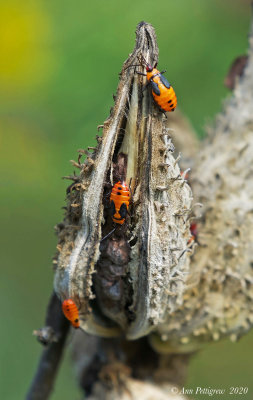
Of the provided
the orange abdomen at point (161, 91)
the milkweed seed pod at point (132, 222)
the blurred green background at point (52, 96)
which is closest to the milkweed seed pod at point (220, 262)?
the milkweed seed pod at point (132, 222)

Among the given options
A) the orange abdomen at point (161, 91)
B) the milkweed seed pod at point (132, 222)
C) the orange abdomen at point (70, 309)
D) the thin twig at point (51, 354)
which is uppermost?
the orange abdomen at point (161, 91)

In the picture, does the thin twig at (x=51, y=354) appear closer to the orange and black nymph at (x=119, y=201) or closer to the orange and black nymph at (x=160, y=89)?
the orange and black nymph at (x=119, y=201)

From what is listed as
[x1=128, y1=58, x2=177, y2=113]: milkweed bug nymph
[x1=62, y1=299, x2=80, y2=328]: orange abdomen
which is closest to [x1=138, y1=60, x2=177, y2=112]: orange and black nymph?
[x1=128, y1=58, x2=177, y2=113]: milkweed bug nymph

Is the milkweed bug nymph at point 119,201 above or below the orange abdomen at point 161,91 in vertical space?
below

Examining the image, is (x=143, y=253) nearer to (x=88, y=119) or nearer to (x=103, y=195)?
(x=103, y=195)

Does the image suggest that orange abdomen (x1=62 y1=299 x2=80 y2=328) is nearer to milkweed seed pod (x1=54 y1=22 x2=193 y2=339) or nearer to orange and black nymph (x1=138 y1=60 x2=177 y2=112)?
milkweed seed pod (x1=54 y1=22 x2=193 y2=339)

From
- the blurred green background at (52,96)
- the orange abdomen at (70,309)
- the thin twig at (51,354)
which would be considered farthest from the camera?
the blurred green background at (52,96)

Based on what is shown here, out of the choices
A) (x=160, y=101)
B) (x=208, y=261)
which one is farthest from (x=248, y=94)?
(x=160, y=101)
